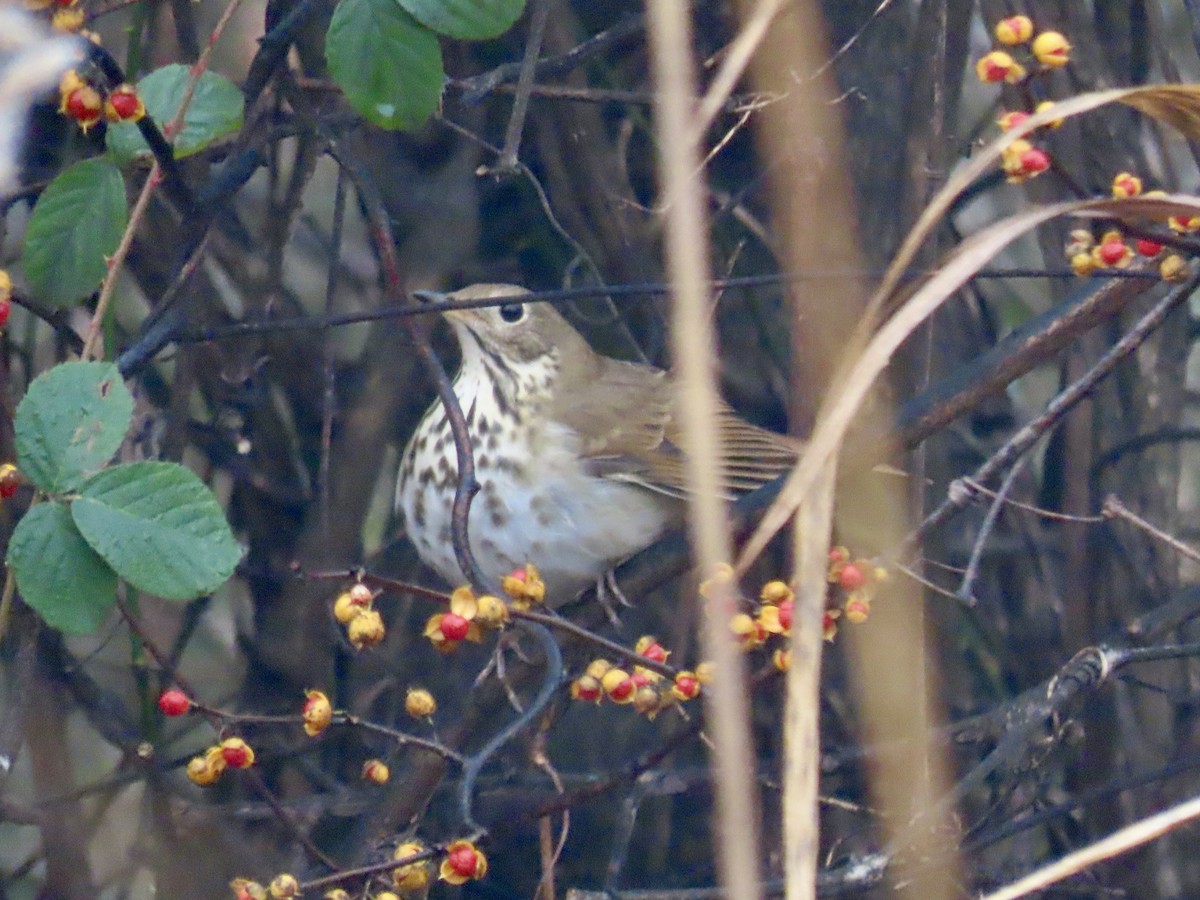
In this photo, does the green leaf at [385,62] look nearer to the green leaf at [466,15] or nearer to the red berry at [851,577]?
the green leaf at [466,15]

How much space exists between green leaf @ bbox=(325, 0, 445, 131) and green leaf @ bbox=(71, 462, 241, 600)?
47cm

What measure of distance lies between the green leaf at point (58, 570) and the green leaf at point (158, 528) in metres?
0.02

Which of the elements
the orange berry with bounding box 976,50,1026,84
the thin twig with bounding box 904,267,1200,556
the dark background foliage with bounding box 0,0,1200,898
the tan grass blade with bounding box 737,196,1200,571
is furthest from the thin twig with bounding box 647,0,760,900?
the dark background foliage with bounding box 0,0,1200,898

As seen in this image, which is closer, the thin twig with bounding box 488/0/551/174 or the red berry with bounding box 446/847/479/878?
the red berry with bounding box 446/847/479/878

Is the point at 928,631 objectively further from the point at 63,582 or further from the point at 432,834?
the point at 63,582

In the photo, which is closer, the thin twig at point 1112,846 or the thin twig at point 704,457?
the thin twig at point 704,457

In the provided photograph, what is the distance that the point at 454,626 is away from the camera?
148 centimetres

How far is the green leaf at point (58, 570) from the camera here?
1.46 metres

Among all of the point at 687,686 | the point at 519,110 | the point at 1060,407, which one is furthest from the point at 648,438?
the point at 687,686

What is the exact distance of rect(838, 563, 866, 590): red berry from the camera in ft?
5.39

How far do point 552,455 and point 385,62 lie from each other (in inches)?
50.4

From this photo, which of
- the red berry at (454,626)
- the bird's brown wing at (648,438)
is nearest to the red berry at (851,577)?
the red berry at (454,626)

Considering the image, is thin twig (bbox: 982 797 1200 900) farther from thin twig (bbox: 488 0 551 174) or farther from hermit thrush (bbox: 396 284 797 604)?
hermit thrush (bbox: 396 284 797 604)

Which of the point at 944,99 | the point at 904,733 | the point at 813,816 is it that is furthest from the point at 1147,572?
the point at 813,816
